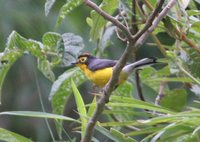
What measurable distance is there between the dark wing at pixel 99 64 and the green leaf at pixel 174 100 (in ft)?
0.94

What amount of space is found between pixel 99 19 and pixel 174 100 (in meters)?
0.28

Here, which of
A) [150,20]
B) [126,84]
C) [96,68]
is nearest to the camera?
[150,20]

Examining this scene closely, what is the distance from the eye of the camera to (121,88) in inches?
68.1

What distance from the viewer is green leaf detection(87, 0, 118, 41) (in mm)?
1542

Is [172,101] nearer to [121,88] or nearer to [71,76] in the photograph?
[121,88]

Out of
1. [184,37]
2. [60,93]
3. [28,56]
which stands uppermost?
[184,37]

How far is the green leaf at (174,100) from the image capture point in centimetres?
170

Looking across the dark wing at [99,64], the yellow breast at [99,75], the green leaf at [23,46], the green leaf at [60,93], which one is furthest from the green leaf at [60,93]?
the dark wing at [99,64]

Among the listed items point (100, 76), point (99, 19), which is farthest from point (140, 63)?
point (100, 76)

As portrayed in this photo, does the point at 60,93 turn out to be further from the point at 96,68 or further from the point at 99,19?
the point at 96,68

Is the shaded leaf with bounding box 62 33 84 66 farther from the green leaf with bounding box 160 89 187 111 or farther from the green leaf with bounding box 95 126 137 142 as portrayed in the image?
the green leaf with bounding box 160 89 187 111

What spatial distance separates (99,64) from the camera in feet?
6.67

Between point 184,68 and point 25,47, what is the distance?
0.37 metres

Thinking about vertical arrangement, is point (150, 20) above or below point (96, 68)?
above
